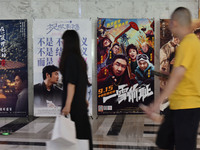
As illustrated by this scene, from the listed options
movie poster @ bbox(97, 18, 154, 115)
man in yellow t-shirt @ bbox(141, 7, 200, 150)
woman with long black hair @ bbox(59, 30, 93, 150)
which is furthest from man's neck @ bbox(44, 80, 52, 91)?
man in yellow t-shirt @ bbox(141, 7, 200, 150)

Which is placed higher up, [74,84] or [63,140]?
[74,84]

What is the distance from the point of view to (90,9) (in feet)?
Answer: 18.1

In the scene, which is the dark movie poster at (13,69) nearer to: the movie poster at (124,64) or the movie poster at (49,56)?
the movie poster at (49,56)

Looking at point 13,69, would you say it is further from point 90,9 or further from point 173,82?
point 173,82

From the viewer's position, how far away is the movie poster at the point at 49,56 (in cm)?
516

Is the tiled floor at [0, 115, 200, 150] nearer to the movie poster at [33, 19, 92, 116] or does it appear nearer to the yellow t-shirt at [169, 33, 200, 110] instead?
the movie poster at [33, 19, 92, 116]

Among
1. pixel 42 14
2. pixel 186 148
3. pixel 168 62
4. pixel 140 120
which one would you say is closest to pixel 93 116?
pixel 140 120

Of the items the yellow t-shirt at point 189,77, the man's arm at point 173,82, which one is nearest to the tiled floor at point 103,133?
the yellow t-shirt at point 189,77

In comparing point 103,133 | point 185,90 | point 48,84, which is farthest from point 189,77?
point 48,84

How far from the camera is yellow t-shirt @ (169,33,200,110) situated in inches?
72.6

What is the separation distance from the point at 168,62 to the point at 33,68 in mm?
2394

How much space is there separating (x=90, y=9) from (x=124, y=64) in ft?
3.99

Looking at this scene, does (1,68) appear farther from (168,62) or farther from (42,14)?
(168,62)

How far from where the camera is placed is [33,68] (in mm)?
5219
